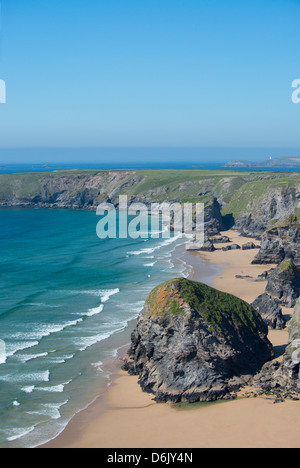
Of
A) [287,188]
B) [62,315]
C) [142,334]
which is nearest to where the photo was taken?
[142,334]

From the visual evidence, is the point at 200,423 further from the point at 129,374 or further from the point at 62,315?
the point at 62,315

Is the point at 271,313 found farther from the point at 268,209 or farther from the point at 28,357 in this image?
the point at 268,209

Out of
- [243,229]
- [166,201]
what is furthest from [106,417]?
[166,201]

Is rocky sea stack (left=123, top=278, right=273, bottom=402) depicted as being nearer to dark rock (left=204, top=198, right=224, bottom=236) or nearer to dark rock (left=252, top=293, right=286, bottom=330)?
dark rock (left=252, top=293, right=286, bottom=330)

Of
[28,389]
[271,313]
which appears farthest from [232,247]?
[28,389]

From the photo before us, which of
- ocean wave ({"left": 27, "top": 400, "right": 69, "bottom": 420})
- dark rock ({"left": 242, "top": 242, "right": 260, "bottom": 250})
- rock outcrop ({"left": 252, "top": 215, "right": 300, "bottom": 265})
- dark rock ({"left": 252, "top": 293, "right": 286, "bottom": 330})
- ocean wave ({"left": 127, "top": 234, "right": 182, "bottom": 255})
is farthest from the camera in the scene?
dark rock ({"left": 242, "top": 242, "right": 260, "bottom": 250})

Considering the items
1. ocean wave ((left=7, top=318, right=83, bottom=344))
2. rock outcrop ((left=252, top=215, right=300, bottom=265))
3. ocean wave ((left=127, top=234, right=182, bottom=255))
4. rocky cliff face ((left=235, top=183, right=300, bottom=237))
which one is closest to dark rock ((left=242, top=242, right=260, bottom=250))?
rocky cliff face ((left=235, top=183, right=300, bottom=237))

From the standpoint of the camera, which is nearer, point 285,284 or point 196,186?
point 285,284
